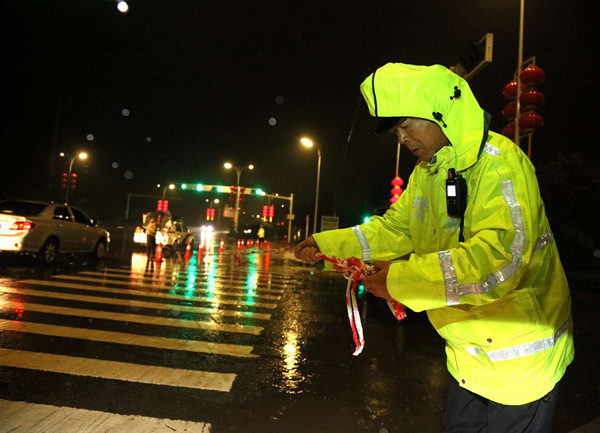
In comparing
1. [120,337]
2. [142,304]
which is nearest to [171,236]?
[142,304]

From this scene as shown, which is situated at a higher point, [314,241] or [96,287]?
[314,241]

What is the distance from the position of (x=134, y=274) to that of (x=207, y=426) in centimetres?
926

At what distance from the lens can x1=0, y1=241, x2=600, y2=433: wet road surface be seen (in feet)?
11.5

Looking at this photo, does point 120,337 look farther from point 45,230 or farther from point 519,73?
point 519,73

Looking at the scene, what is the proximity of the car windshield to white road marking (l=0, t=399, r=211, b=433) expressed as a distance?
32.5 ft

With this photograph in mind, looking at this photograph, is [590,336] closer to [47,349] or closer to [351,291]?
[351,291]

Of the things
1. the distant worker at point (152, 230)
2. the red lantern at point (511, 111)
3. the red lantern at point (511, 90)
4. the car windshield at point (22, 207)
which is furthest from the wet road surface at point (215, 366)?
the distant worker at point (152, 230)

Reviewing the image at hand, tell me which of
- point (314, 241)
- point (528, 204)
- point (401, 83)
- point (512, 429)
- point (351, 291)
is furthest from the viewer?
point (314, 241)

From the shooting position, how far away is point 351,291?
2176 millimetres

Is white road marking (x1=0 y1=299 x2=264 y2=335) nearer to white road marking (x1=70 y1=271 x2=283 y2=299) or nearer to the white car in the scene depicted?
white road marking (x1=70 y1=271 x2=283 y2=299)

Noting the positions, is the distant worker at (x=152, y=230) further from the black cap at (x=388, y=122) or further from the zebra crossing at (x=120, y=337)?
the black cap at (x=388, y=122)

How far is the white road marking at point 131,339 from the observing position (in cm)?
539

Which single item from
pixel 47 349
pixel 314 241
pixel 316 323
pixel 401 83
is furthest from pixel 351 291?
pixel 316 323

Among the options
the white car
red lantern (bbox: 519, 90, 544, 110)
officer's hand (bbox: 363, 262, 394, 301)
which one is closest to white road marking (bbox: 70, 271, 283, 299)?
the white car
